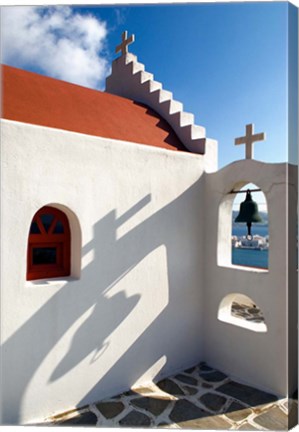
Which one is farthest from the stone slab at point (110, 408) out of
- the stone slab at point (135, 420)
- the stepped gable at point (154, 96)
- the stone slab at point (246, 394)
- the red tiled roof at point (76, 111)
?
the stepped gable at point (154, 96)

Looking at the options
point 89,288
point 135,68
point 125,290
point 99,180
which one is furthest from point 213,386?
point 135,68

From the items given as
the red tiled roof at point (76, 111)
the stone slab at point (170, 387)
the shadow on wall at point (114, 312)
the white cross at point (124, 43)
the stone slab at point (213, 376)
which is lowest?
the stone slab at point (170, 387)

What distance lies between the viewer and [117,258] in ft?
16.8

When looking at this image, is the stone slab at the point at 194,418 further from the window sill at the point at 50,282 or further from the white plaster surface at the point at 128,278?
the window sill at the point at 50,282

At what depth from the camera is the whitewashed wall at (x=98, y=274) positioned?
13.5 feet

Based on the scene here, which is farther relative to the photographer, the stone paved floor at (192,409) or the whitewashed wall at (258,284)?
the whitewashed wall at (258,284)

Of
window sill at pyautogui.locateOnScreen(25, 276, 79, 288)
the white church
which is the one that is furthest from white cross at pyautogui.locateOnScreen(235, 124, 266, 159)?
window sill at pyautogui.locateOnScreen(25, 276, 79, 288)

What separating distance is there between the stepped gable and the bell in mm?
1493

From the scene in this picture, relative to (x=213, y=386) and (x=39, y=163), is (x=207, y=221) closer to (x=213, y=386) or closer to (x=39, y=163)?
(x=213, y=386)

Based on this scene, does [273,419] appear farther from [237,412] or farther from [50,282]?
[50,282]

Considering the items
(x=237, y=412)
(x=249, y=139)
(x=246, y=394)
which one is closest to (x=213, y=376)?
(x=246, y=394)

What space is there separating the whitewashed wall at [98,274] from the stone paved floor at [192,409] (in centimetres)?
28

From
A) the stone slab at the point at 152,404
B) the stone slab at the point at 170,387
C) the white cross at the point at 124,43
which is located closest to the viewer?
the stone slab at the point at 152,404

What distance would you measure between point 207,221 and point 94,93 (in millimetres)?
3615
